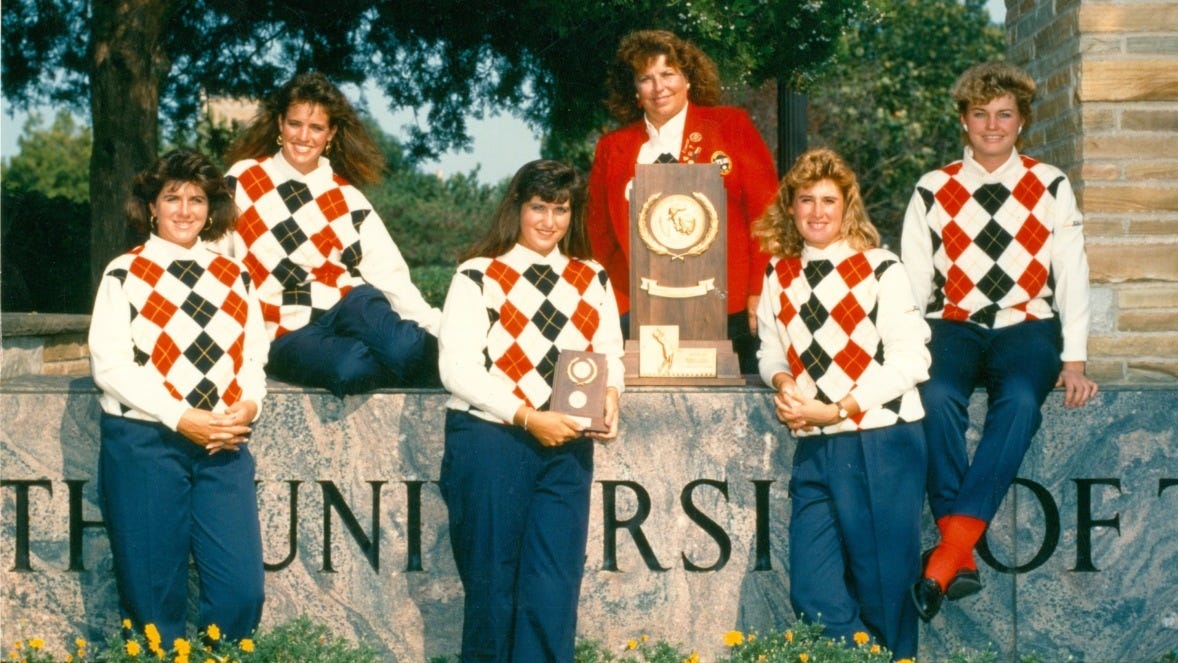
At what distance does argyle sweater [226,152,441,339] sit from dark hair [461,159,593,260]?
0.43 metres

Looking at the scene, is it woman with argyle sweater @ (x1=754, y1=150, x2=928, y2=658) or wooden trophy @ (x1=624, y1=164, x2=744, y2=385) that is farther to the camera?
wooden trophy @ (x1=624, y1=164, x2=744, y2=385)

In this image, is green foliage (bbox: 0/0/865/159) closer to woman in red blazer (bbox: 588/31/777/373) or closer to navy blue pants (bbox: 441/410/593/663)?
woman in red blazer (bbox: 588/31/777/373)

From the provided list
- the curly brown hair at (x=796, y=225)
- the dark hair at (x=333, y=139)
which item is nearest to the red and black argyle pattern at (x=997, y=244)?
the curly brown hair at (x=796, y=225)

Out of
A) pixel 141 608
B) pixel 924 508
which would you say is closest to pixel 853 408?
pixel 924 508

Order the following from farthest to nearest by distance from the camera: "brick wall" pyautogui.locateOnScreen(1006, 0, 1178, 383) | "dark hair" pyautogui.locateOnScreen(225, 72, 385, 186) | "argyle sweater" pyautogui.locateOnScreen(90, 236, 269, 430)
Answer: "brick wall" pyautogui.locateOnScreen(1006, 0, 1178, 383)
"dark hair" pyautogui.locateOnScreen(225, 72, 385, 186)
"argyle sweater" pyautogui.locateOnScreen(90, 236, 269, 430)

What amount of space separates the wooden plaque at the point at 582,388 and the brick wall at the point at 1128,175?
1.90 metres

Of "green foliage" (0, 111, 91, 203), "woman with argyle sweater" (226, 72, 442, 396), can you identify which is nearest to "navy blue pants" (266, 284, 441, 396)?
"woman with argyle sweater" (226, 72, 442, 396)

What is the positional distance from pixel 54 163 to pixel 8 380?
33386 millimetres

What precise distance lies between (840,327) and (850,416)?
0.25 meters

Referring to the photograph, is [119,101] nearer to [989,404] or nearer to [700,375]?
[700,375]

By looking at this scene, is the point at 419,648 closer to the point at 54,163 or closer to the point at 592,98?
the point at 592,98

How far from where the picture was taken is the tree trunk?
7008mm

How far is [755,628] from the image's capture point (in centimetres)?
412

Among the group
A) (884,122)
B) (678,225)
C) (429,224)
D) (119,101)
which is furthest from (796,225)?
(429,224)
